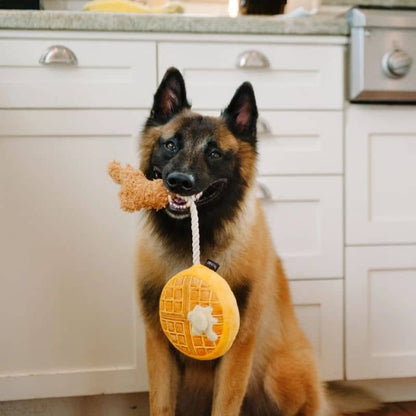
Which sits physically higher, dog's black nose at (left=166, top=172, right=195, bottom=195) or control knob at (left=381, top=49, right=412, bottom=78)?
control knob at (left=381, top=49, right=412, bottom=78)

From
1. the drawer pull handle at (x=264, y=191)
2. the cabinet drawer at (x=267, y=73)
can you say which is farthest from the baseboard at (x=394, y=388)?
the cabinet drawer at (x=267, y=73)

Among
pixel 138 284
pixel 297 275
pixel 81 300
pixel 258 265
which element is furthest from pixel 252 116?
pixel 81 300

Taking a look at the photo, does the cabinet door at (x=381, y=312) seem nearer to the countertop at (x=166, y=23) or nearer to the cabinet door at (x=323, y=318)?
the cabinet door at (x=323, y=318)

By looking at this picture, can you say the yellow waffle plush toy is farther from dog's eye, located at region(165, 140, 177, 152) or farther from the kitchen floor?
the kitchen floor

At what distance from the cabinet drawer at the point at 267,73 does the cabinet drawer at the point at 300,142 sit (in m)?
0.04

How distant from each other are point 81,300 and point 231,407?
2.08 feet

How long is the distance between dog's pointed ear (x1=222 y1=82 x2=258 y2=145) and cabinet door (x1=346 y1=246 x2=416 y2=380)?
26.1 inches

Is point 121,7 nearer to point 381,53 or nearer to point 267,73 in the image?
point 267,73

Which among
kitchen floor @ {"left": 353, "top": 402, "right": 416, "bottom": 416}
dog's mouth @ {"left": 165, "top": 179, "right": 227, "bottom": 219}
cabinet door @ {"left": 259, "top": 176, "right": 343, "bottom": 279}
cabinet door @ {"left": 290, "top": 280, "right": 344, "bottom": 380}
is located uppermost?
dog's mouth @ {"left": 165, "top": 179, "right": 227, "bottom": 219}

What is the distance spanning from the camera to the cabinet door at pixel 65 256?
1563mm

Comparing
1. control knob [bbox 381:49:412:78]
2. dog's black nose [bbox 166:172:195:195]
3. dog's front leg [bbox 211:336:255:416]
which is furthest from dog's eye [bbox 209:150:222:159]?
control knob [bbox 381:49:412:78]

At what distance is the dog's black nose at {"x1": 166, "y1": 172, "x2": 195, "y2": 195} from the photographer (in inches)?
39.4

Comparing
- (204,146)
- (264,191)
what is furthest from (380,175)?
(204,146)

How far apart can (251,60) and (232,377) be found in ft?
3.13
